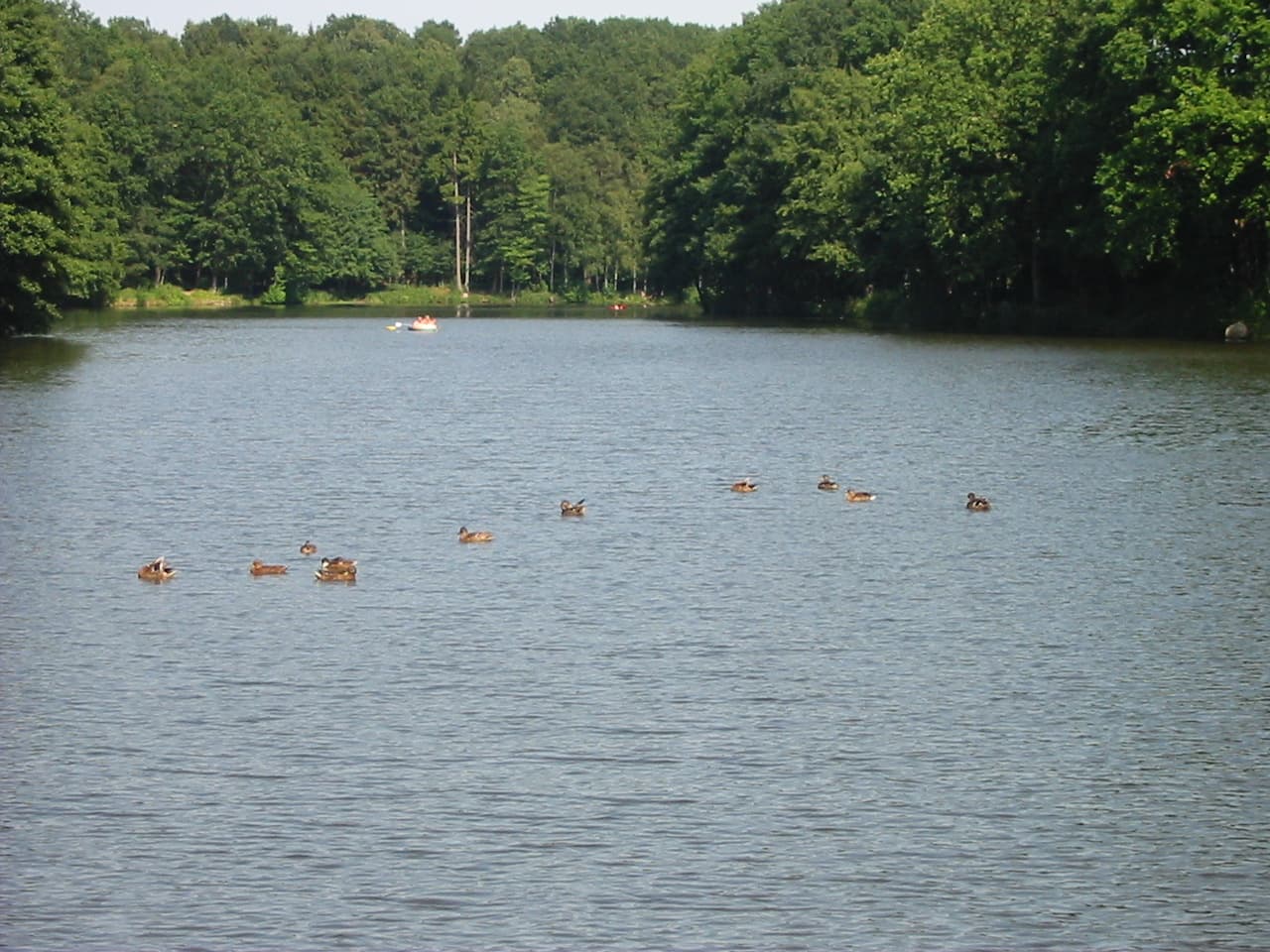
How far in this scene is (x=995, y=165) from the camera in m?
80.6

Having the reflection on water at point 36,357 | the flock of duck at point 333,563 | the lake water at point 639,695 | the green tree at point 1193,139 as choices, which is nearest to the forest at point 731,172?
the green tree at point 1193,139

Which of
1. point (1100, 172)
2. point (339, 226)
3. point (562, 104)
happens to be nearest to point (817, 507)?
point (1100, 172)

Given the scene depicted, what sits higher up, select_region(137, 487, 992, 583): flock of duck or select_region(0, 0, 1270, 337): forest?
select_region(0, 0, 1270, 337): forest

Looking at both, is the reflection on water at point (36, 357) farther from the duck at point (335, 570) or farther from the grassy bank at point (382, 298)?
the grassy bank at point (382, 298)

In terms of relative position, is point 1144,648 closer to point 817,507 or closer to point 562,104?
point 817,507

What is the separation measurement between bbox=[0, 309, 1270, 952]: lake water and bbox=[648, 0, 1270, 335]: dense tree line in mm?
27390

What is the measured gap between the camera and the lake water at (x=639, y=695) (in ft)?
43.1

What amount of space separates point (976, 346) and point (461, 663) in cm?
5452

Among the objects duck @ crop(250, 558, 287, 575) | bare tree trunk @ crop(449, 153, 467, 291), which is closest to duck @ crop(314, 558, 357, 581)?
duck @ crop(250, 558, 287, 575)

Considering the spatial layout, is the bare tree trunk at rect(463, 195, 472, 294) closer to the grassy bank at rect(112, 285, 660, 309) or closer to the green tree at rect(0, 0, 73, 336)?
the grassy bank at rect(112, 285, 660, 309)

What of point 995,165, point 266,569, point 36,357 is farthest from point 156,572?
point 995,165

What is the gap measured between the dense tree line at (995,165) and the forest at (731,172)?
6.2 inches

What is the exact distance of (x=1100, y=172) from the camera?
2687 inches

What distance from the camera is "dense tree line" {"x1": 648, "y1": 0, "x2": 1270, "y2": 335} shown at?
65562 mm
